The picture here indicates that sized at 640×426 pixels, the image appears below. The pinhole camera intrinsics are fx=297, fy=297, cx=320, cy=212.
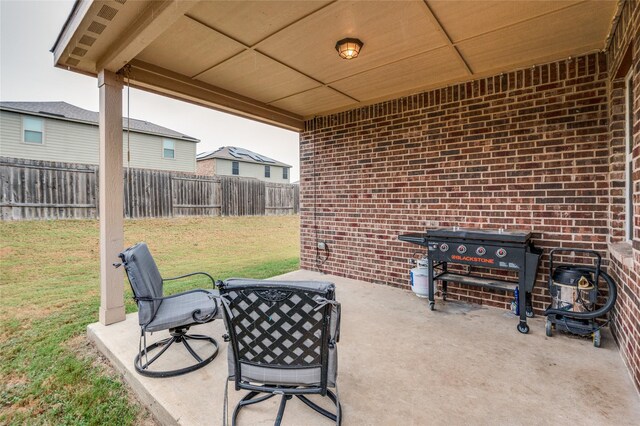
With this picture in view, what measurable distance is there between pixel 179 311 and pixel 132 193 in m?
7.19

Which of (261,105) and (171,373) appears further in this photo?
(261,105)

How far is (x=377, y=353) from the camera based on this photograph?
8.73 feet

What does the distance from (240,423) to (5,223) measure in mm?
8051

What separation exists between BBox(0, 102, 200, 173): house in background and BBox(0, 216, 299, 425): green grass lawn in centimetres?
485

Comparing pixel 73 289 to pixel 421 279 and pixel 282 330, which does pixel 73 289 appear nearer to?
pixel 282 330

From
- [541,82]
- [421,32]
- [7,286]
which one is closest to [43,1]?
[7,286]

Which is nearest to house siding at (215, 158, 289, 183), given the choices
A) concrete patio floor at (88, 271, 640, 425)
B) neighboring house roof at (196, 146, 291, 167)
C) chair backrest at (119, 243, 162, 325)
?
neighboring house roof at (196, 146, 291, 167)

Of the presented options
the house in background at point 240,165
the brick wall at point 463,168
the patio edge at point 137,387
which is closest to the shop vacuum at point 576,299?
the brick wall at point 463,168

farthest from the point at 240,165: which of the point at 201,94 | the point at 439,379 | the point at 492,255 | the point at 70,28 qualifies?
the point at 439,379

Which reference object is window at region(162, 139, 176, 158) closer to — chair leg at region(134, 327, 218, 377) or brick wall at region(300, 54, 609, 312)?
brick wall at region(300, 54, 609, 312)

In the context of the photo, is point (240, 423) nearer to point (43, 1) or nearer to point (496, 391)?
point (496, 391)

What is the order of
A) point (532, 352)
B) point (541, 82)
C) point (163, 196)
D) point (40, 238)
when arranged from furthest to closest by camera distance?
point (163, 196) → point (40, 238) → point (541, 82) → point (532, 352)

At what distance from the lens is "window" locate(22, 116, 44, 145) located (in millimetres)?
9781

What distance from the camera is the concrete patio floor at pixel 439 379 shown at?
1853 millimetres
